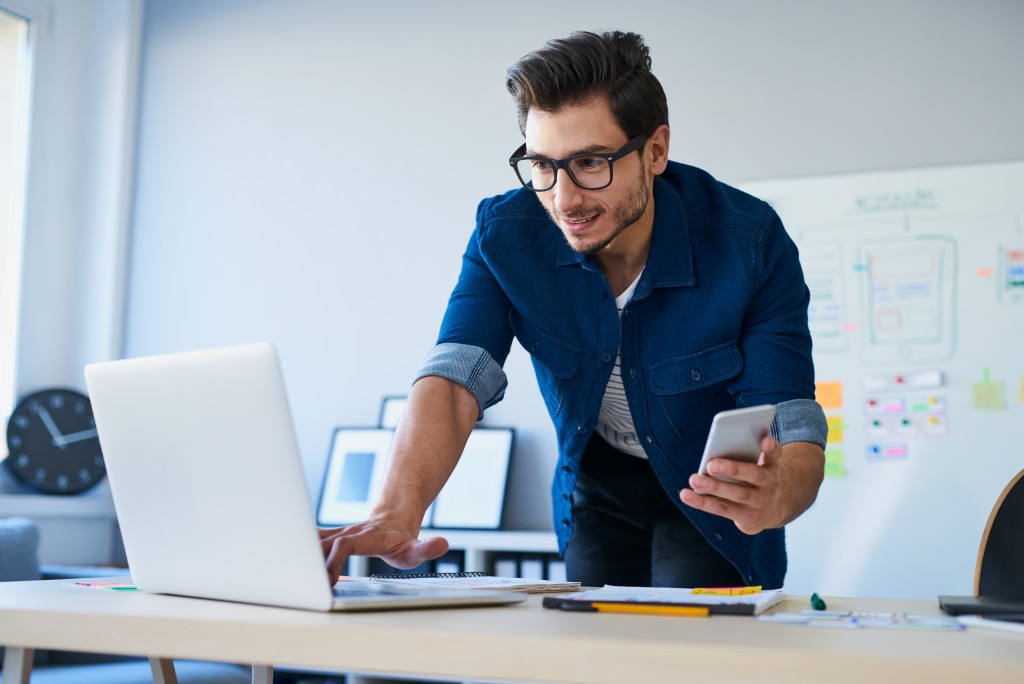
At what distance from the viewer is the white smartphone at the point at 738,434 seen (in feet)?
3.05

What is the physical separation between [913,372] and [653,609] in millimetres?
2421

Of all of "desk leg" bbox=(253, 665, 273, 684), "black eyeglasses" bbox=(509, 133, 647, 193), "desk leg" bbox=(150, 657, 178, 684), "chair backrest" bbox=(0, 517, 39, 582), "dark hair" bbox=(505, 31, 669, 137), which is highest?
"dark hair" bbox=(505, 31, 669, 137)

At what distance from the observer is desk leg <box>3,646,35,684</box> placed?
1016 millimetres

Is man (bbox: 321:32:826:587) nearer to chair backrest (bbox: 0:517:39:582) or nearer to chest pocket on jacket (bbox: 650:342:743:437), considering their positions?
chest pocket on jacket (bbox: 650:342:743:437)

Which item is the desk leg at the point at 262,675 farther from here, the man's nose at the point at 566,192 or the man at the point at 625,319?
the man's nose at the point at 566,192

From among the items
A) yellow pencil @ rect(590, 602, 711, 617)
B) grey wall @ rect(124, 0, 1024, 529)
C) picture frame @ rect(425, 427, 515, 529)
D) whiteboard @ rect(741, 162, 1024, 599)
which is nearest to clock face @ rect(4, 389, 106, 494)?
grey wall @ rect(124, 0, 1024, 529)

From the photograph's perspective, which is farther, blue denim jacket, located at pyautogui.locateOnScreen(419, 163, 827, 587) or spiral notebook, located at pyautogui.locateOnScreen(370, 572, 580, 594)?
blue denim jacket, located at pyautogui.locateOnScreen(419, 163, 827, 587)

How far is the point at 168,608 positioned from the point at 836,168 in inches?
112

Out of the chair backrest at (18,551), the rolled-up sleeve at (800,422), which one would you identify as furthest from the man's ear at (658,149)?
the chair backrest at (18,551)

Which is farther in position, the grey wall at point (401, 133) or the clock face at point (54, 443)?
the clock face at point (54, 443)

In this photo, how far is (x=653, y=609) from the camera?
956 mm

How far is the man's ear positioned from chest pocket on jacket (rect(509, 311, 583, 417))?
0.31 meters

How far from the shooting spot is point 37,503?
3607 mm

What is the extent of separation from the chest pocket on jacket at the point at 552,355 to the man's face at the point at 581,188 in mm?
162
